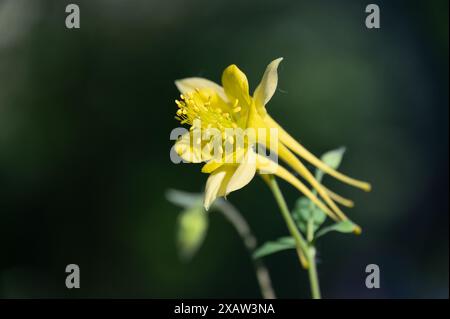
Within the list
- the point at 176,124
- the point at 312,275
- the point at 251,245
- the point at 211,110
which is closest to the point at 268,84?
the point at 211,110

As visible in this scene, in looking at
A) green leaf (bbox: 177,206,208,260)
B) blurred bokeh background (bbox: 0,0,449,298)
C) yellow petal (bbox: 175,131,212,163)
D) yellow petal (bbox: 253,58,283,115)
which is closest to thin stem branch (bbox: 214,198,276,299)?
green leaf (bbox: 177,206,208,260)

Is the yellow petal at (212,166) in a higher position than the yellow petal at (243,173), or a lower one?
higher

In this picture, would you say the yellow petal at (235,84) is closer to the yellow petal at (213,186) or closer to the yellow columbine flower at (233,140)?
the yellow columbine flower at (233,140)

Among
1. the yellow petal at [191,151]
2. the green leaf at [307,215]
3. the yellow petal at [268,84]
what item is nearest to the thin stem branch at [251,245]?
the green leaf at [307,215]

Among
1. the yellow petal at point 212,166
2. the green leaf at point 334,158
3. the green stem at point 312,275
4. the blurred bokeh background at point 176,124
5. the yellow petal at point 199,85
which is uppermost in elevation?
the blurred bokeh background at point 176,124

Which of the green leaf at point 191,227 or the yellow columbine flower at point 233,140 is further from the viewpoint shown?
the green leaf at point 191,227

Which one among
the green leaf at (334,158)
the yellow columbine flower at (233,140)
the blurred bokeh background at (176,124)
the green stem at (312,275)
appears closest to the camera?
the green stem at (312,275)
